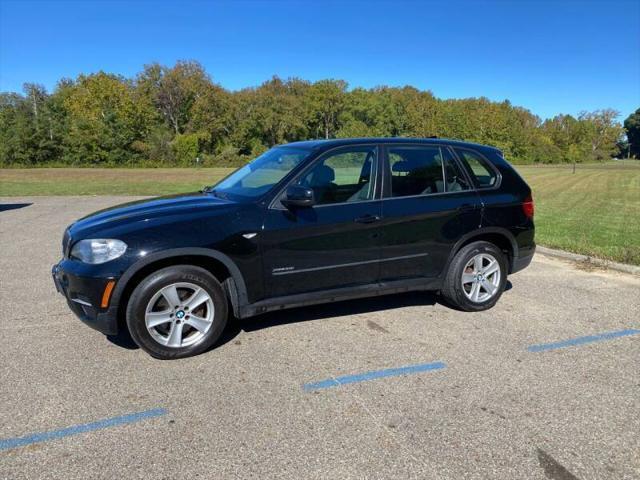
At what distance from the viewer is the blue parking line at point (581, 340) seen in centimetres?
420

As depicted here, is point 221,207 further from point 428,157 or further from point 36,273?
point 36,273

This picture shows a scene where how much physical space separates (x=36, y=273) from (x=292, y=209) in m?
4.40

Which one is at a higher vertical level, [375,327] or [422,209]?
[422,209]

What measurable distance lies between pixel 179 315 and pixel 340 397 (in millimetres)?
1472

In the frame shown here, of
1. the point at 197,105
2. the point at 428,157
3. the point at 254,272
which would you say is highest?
the point at 197,105

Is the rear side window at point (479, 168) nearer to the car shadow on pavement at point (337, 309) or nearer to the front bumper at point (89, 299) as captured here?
the car shadow on pavement at point (337, 309)

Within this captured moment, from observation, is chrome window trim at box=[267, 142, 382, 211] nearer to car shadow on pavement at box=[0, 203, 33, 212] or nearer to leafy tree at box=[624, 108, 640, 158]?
car shadow on pavement at box=[0, 203, 33, 212]

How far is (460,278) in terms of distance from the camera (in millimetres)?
4992

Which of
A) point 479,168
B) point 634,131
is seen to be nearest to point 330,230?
point 479,168

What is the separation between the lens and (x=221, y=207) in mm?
4105

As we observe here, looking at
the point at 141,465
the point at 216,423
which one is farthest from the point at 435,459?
the point at 141,465

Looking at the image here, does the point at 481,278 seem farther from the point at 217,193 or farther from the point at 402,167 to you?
the point at 217,193

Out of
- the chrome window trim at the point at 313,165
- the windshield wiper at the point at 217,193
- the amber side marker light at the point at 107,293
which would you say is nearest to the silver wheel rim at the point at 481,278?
the chrome window trim at the point at 313,165

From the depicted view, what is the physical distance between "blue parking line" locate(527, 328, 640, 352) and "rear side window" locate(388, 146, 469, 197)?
67.5 inches
